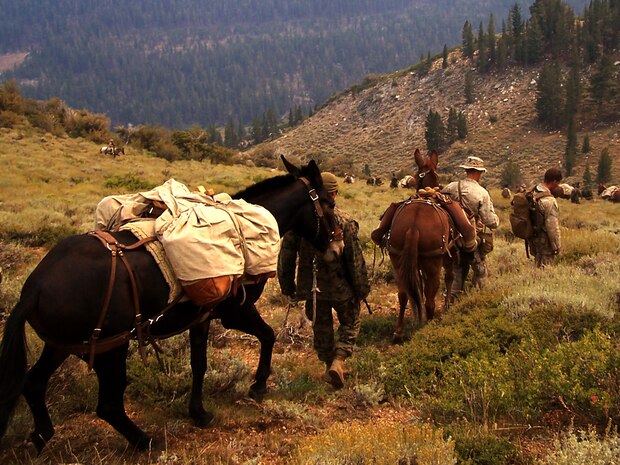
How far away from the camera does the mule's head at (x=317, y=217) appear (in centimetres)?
Result: 474

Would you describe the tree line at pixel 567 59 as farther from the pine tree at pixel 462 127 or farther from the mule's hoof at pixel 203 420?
the mule's hoof at pixel 203 420

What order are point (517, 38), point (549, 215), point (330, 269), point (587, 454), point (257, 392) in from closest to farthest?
1. point (587, 454)
2. point (257, 392)
3. point (330, 269)
4. point (549, 215)
5. point (517, 38)

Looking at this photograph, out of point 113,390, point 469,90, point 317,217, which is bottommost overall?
point 469,90

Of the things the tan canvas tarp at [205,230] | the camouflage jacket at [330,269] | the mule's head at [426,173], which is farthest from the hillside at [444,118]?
the tan canvas tarp at [205,230]

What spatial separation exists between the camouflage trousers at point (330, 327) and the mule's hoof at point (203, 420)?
176 cm

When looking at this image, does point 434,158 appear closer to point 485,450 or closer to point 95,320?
point 485,450

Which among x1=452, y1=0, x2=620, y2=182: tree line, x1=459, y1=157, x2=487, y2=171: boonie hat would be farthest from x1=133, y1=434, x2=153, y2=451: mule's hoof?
x1=452, y1=0, x2=620, y2=182: tree line

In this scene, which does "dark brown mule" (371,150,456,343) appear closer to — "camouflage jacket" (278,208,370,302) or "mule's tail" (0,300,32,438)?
"camouflage jacket" (278,208,370,302)

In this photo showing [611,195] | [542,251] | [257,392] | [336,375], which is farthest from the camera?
[611,195]

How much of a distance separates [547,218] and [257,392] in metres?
5.60

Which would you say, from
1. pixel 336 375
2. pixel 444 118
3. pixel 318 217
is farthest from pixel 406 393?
pixel 444 118

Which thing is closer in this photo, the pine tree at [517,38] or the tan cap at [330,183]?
the tan cap at [330,183]

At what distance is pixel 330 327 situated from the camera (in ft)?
18.2

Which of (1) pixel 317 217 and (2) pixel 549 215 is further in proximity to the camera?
(2) pixel 549 215
